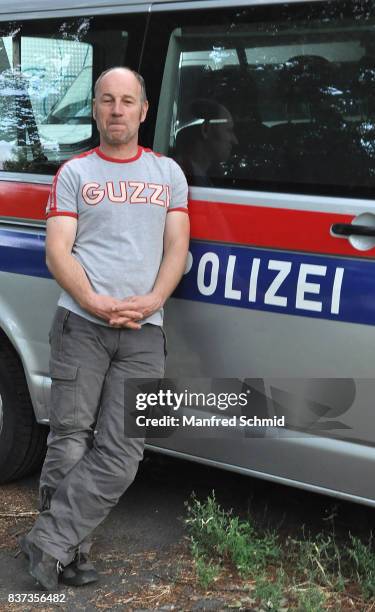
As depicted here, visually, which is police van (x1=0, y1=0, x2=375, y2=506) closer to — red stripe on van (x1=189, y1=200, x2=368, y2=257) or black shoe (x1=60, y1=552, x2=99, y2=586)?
red stripe on van (x1=189, y1=200, x2=368, y2=257)

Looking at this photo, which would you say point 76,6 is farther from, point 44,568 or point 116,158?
point 44,568

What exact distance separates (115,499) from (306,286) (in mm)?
978

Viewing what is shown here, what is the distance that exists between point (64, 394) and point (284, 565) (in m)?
0.99

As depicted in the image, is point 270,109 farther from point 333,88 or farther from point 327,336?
point 327,336

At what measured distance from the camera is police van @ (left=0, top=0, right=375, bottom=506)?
2619 mm

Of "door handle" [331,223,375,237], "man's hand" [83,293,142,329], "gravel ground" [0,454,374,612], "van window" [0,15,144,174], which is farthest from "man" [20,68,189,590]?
"door handle" [331,223,375,237]

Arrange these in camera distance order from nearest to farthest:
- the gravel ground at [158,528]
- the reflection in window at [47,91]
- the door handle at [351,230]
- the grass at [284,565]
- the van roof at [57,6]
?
1. the door handle at [351,230]
2. the grass at [284,565]
3. the gravel ground at [158,528]
4. the van roof at [57,6]
5. the reflection in window at [47,91]

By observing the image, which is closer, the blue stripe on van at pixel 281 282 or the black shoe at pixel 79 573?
the blue stripe on van at pixel 281 282

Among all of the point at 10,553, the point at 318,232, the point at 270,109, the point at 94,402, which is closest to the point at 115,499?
the point at 94,402

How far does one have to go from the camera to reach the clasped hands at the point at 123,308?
2.78m

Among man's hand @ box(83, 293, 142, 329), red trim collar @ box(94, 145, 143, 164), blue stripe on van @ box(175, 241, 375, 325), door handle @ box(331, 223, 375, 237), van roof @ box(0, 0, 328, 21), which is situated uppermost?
van roof @ box(0, 0, 328, 21)

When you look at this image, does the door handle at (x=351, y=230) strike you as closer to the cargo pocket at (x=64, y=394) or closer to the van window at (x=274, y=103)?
the van window at (x=274, y=103)

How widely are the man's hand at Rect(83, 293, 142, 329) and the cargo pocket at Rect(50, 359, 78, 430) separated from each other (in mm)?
212

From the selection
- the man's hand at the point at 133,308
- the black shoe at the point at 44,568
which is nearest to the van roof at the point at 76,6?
the man's hand at the point at 133,308
